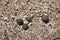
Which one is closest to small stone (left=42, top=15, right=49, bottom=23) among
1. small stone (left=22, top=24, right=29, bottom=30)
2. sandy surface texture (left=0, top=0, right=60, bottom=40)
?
sandy surface texture (left=0, top=0, right=60, bottom=40)

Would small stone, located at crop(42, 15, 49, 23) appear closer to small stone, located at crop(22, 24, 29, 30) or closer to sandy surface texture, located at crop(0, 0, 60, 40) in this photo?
sandy surface texture, located at crop(0, 0, 60, 40)

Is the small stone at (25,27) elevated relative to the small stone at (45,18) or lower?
lower

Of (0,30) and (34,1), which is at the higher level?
(34,1)

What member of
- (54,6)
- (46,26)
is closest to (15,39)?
(46,26)

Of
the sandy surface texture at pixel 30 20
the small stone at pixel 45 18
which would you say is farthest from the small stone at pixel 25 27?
the small stone at pixel 45 18

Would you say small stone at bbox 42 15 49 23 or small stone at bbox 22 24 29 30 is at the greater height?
small stone at bbox 42 15 49 23

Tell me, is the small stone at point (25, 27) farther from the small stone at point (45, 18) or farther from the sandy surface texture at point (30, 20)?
the small stone at point (45, 18)

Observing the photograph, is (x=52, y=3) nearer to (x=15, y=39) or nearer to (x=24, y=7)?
(x=24, y=7)
